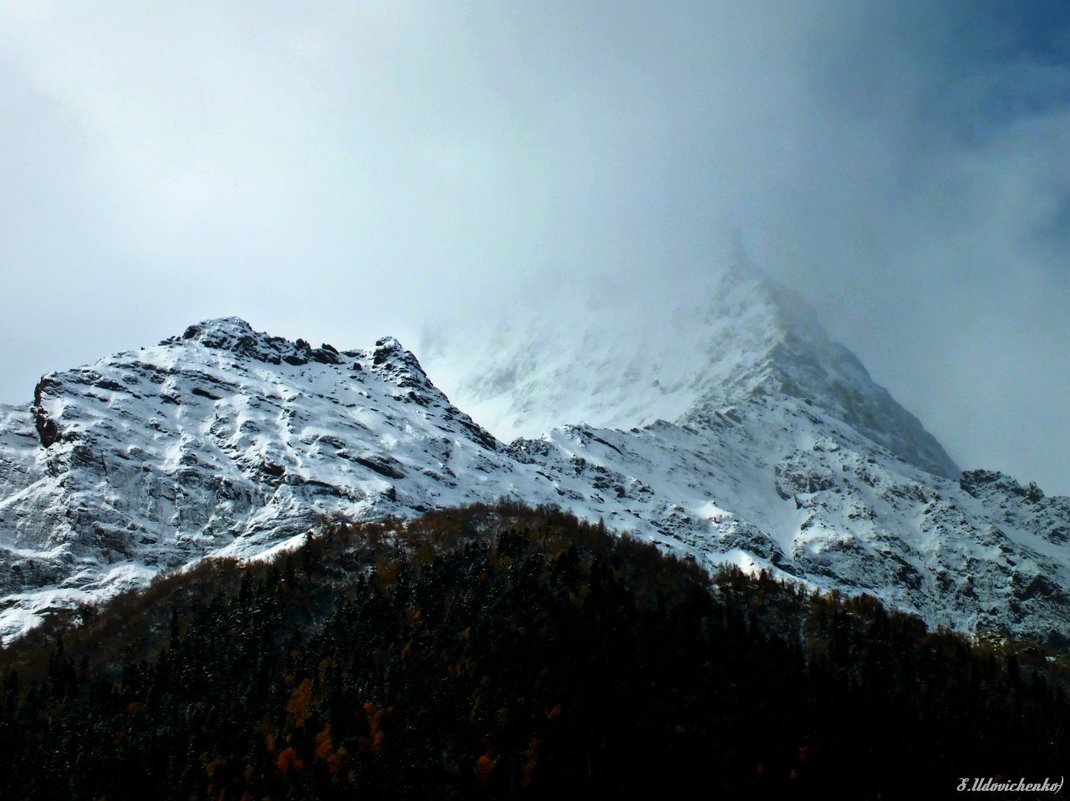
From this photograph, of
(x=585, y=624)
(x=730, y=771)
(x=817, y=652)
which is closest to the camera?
(x=730, y=771)

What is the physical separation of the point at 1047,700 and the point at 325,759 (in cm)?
13240

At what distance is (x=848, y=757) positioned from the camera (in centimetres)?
16375

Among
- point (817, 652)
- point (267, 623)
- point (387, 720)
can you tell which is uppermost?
point (817, 652)

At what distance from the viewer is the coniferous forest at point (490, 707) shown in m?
152

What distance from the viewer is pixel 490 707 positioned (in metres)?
160

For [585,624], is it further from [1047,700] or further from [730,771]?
[1047,700]

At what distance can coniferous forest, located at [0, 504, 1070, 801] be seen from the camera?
151625 millimetres

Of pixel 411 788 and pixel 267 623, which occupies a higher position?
pixel 267 623

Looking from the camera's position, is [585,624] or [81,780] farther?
[585,624]

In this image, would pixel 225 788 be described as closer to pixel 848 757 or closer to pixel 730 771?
pixel 730 771

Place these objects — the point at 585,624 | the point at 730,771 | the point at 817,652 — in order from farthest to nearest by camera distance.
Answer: the point at 817,652, the point at 585,624, the point at 730,771

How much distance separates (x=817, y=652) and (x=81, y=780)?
13020cm

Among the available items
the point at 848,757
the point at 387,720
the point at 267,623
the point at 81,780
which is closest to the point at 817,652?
the point at 848,757

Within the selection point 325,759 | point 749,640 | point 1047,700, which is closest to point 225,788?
point 325,759
